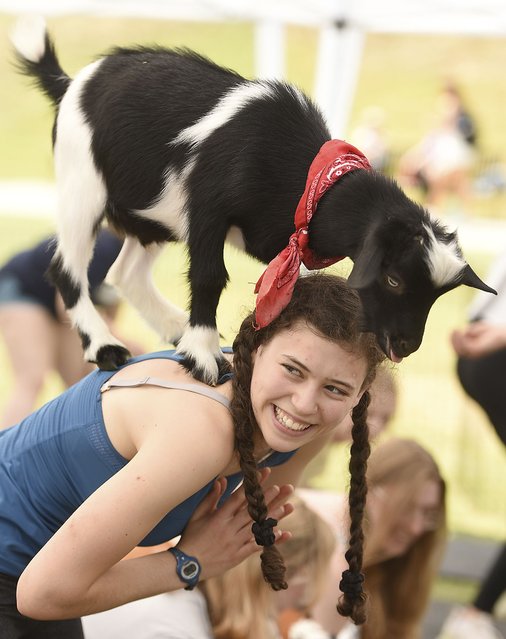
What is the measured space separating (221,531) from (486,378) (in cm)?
164

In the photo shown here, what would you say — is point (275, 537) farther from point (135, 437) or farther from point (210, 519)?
point (135, 437)

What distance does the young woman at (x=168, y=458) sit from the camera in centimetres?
150

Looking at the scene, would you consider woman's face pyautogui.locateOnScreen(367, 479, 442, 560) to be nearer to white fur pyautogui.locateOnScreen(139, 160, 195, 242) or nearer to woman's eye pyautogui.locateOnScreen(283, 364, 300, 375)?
woman's eye pyautogui.locateOnScreen(283, 364, 300, 375)

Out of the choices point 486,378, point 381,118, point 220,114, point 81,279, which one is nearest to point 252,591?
point 81,279

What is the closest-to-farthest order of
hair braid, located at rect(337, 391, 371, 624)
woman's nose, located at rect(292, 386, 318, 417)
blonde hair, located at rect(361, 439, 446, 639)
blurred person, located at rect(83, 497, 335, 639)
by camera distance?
woman's nose, located at rect(292, 386, 318, 417)
hair braid, located at rect(337, 391, 371, 624)
blurred person, located at rect(83, 497, 335, 639)
blonde hair, located at rect(361, 439, 446, 639)

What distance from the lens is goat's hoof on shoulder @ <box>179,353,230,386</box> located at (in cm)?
156

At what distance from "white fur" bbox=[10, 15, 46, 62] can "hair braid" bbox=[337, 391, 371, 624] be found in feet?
2.79

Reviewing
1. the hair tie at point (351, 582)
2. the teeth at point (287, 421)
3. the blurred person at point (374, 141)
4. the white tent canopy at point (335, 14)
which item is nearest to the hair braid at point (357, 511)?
the hair tie at point (351, 582)

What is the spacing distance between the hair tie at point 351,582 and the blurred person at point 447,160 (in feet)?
30.0

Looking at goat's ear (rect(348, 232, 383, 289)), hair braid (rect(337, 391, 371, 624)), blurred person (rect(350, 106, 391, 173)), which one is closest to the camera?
goat's ear (rect(348, 232, 383, 289))

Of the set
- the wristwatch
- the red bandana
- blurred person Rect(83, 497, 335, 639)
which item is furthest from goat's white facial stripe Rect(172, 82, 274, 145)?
blurred person Rect(83, 497, 335, 639)

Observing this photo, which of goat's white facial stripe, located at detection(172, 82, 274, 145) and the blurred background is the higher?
goat's white facial stripe, located at detection(172, 82, 274, 145)

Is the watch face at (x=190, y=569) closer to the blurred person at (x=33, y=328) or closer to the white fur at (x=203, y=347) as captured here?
the white fur at (x=203, y=347)

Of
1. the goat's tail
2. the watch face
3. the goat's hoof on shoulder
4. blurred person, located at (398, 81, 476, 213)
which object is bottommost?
blurred person, located at (398, 81, 476, 213)
